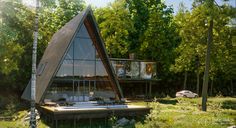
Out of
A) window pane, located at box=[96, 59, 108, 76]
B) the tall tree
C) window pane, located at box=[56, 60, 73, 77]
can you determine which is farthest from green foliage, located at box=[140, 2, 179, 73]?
window pane, located at box=[56, 60, 73, 77]

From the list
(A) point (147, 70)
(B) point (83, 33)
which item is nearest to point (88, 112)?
(B) point (83, 33)

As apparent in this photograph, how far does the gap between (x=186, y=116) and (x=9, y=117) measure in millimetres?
11823

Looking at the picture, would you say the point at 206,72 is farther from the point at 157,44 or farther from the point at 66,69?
the point at 157,44

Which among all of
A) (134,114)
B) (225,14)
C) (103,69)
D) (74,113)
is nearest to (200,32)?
(225,14)

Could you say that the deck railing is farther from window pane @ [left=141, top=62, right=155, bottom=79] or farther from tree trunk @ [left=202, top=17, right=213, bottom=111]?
tree trunk @ [left=202, top=17, right=213, bottom=111]

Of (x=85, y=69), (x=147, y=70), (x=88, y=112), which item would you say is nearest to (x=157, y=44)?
(x=147, y=70)

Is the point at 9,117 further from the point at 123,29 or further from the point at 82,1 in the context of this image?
the point at 82,1

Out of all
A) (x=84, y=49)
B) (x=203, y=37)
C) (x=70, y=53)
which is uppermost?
(x=203, y=37)

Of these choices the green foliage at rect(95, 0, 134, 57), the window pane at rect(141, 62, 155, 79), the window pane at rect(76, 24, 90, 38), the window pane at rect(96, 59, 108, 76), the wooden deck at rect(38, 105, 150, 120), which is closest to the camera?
the wooden deck at rect(38, 105, 150, 120)

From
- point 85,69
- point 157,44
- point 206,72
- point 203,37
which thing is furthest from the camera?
point 157,44

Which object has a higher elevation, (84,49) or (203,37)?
(203,37)

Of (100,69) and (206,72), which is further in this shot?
(100,69)

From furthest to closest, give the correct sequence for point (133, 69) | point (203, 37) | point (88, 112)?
point (133, 69)
point (203, 37)
point (88, 112)

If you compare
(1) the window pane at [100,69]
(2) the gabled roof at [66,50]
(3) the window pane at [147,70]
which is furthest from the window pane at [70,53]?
(3) the window pane at [147,70]
